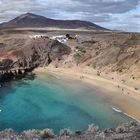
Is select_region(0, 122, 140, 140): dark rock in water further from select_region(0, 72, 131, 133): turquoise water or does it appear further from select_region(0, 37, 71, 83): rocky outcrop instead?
select_region(0, 37, 71, 83): rocky outcrop

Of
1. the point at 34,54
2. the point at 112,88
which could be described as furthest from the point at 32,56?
the point at 112,88

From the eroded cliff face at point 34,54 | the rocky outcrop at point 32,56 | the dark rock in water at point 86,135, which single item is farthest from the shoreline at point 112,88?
the dark rock in water at point 86,135

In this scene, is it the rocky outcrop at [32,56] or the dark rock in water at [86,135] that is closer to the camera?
the dark rock in water at [86,135]

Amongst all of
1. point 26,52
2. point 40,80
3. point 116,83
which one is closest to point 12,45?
point 26,52

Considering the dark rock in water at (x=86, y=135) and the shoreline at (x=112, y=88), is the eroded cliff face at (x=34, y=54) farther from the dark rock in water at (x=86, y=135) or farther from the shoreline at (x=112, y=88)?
the dark rock in water at (x=86, y=135)

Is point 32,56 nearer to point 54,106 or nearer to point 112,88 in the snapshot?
point 112,88
